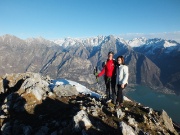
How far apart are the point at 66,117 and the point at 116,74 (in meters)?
5.89

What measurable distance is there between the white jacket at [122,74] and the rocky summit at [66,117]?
2.78 meters

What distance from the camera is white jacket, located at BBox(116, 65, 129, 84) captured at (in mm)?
19906

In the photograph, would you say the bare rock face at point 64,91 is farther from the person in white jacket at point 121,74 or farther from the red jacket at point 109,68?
the person in white jacket at point 121,74

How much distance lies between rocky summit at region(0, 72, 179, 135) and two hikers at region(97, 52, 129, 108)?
4.65 feet

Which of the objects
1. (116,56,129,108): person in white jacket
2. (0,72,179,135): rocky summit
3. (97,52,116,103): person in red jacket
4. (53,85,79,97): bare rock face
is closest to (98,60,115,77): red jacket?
(97,52,116,103): person in red jacket

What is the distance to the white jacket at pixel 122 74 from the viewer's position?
19906mm

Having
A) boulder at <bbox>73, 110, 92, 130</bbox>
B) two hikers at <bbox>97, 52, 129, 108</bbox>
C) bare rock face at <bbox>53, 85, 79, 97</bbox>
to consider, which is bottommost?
bare rock face at <bbox>53, 85, 79, 97</bbox>

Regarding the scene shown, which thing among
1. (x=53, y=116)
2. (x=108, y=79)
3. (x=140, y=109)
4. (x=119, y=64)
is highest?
(x=119, y=64)

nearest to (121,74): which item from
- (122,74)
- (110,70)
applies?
(122,74)

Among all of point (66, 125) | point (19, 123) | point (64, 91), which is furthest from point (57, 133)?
point (64, 91)

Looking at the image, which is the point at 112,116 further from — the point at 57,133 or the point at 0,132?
the point at 0,132

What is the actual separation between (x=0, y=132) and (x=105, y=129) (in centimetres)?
908

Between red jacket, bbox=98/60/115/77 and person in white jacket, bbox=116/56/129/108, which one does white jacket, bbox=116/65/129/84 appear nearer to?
person in white jacket, bbox=116/56/129/108

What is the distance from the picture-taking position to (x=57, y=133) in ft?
54.4
